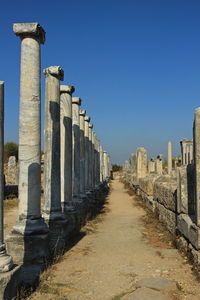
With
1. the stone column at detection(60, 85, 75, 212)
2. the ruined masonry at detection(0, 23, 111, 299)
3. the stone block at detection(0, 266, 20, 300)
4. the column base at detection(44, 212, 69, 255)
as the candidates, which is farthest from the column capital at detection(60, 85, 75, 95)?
the stone block at detection(0, 266, 20, 300)

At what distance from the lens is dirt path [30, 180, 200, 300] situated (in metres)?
4.92

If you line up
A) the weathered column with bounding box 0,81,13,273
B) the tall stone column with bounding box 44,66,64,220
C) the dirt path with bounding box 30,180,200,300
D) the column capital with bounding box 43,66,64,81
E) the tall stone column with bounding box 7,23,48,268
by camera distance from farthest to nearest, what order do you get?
the column capital with bounding box 43,66,64,81, the tall stone column with bounding box 44,66,64,220, the tall stone column with bounding box 7,23,48,268, the dirt path with bounding box 30,180,200,300, the weathered column with bounding box 0,81,13,273

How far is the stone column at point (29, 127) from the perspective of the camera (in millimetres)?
6605

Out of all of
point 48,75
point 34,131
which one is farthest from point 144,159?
point 34,131

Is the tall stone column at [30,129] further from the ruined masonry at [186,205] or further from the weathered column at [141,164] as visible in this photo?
the weathered column at [141,164]

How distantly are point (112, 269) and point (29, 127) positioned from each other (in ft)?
10.0

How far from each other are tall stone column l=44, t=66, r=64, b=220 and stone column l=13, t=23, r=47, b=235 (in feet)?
4.73

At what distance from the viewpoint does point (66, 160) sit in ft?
32.6

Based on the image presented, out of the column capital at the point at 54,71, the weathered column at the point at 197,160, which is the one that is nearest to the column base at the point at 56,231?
the weathered column at the point at 197,160

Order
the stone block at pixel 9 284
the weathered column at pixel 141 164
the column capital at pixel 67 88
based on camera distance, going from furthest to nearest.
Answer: the weathered column at pixel 141 164 < the column capital at pixel 67 88 < the stone block at pixel 9 284

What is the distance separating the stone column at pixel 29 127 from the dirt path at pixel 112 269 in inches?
43.6

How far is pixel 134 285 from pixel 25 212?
2.54 m

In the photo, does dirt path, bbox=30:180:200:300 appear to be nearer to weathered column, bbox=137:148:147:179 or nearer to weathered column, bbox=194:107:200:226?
weathered column, bbox=194:107:200:226

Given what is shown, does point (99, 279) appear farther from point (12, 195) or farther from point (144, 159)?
point (144, 159)
